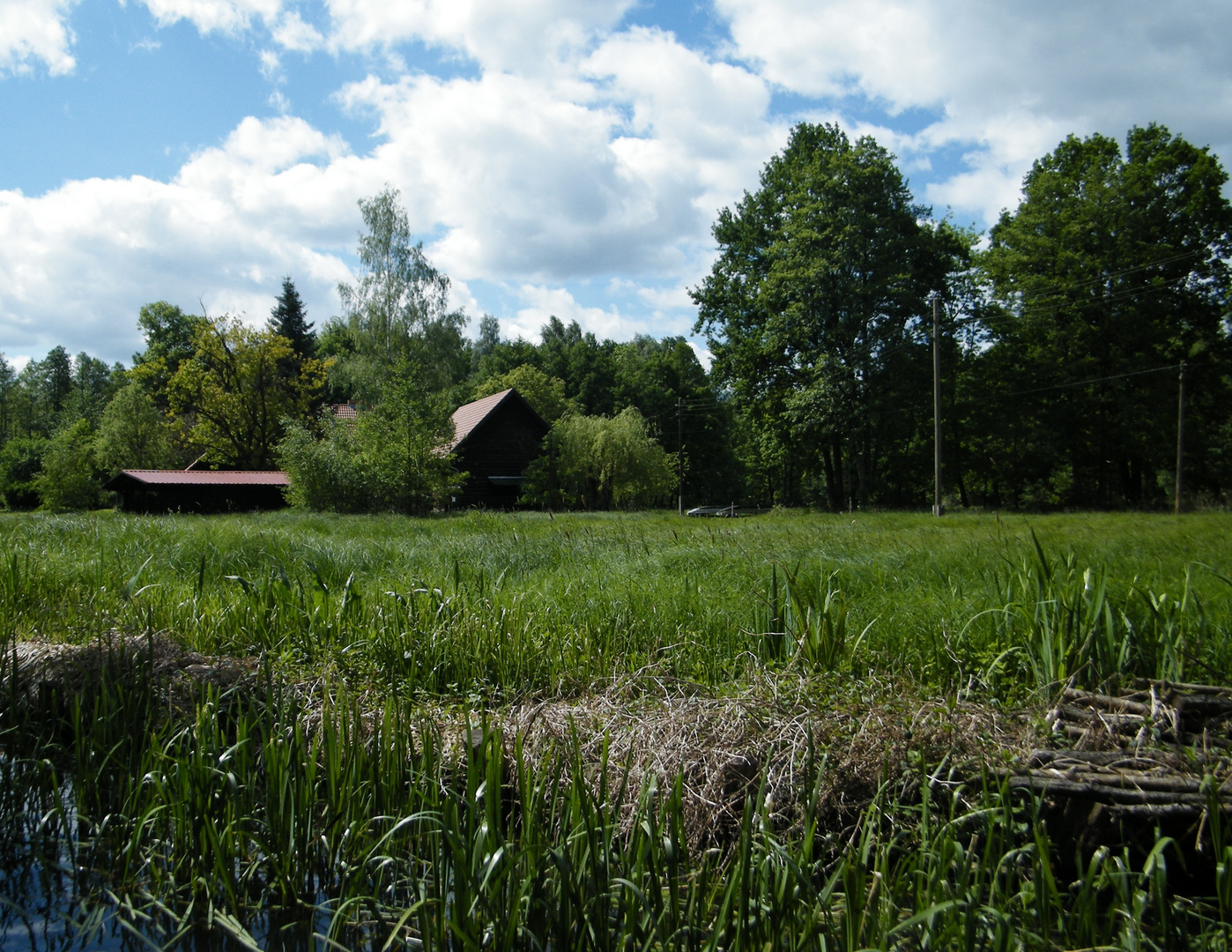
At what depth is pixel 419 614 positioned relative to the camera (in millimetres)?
5949

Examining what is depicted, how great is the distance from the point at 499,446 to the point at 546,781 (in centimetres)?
3432

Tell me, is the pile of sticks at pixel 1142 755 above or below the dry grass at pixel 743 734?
above

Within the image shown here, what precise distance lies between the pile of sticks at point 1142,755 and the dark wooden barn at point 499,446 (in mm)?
33038

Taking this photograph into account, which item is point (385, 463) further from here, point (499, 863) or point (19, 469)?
point (19, 469)

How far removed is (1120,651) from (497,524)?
45.2 ft

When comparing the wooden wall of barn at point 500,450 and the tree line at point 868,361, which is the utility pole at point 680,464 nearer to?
the tree line at point 868,361

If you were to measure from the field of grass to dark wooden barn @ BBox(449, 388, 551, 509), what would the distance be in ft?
92.1

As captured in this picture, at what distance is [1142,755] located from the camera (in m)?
3.14

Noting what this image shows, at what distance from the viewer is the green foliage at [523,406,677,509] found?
115ft

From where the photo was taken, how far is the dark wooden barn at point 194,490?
33.4 meters

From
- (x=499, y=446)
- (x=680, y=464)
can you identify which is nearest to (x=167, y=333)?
(x=499, y=446)

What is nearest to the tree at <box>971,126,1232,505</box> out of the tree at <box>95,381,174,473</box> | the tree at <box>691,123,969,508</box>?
the tree at <box>691,123,969,508</box>

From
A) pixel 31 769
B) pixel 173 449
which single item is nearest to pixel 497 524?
pixel 31 769

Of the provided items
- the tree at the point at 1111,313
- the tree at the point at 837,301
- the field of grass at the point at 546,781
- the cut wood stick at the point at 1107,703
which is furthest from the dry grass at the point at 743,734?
the tree at the point at 1111,313
